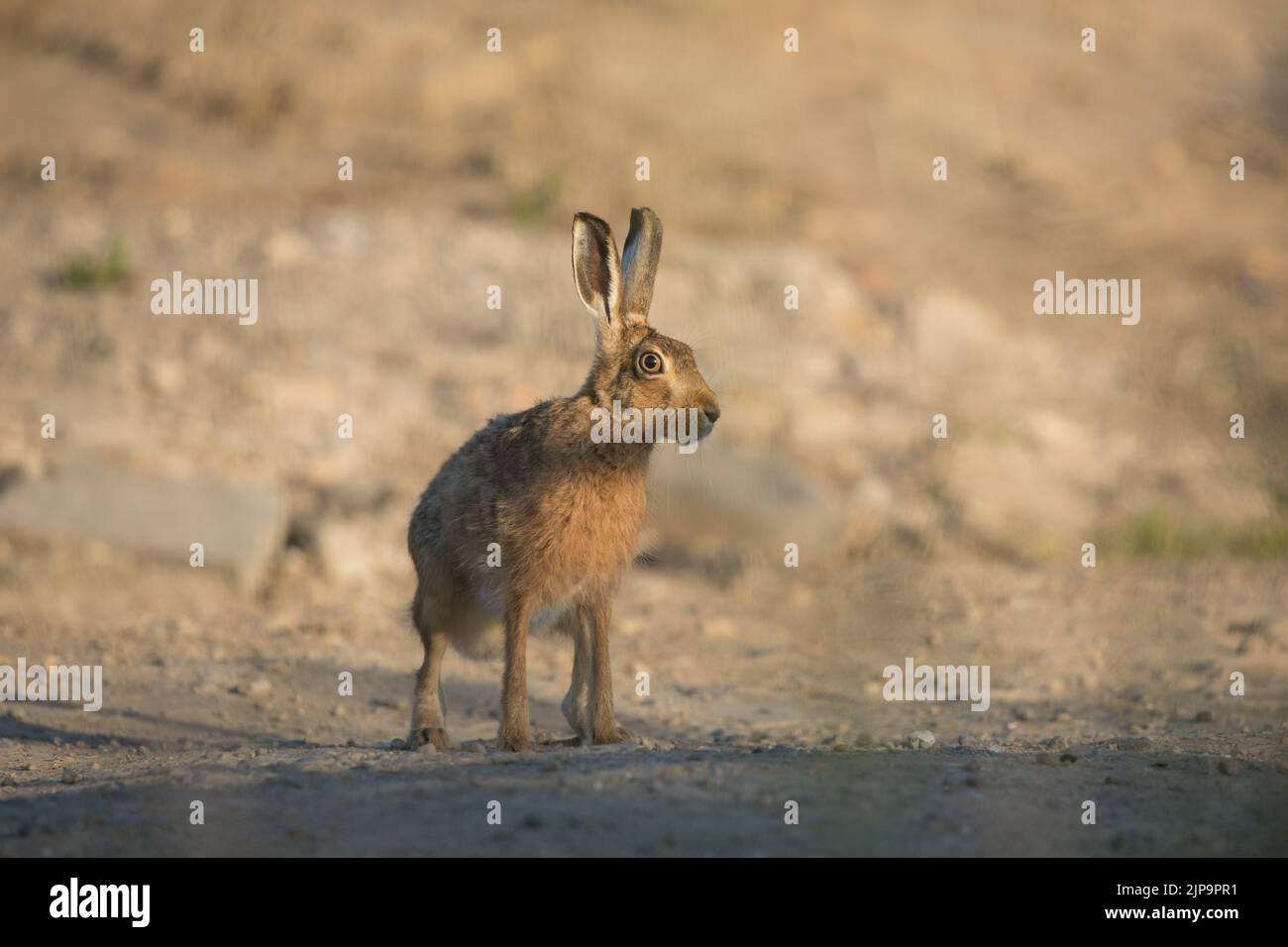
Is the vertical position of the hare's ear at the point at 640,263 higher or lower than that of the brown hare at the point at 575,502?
higher

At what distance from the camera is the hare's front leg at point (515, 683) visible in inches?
272

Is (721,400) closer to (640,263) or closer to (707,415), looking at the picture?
(640,263)

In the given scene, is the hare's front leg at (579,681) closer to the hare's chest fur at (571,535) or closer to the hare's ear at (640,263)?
the hare's chest fur at (571,535)

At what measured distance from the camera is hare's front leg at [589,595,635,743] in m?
7.19

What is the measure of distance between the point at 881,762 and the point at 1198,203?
13.2 m

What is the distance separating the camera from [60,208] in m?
15.2

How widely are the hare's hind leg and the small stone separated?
212 centimetres

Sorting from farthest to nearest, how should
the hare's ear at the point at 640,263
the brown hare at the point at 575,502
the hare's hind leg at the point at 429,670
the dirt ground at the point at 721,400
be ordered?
1. the hare's hind leg at the point at 429,670
2. the hare's ear at the point at 640,263
3. the brown hare at the point at 575,502
4. the dirt ground at the point at 721,400

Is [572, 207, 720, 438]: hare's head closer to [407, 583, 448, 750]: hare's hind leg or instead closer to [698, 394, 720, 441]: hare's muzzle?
[698, 394, 720, 441]: hare's muzzle

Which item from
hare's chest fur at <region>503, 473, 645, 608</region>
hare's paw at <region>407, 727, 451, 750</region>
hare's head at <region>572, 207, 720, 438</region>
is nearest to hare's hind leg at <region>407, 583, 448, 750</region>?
hare's paw at <region>407, 727, 451, 750</region>

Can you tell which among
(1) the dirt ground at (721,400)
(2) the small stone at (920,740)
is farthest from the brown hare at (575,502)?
(2) the small stone at (920,740)

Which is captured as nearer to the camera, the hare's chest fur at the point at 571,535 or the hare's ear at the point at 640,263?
the hare's chest fur at the point at 571,535

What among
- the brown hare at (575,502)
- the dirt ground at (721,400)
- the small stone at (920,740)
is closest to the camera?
the dirt ground at (721,400)

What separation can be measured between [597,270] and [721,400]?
199 inches
